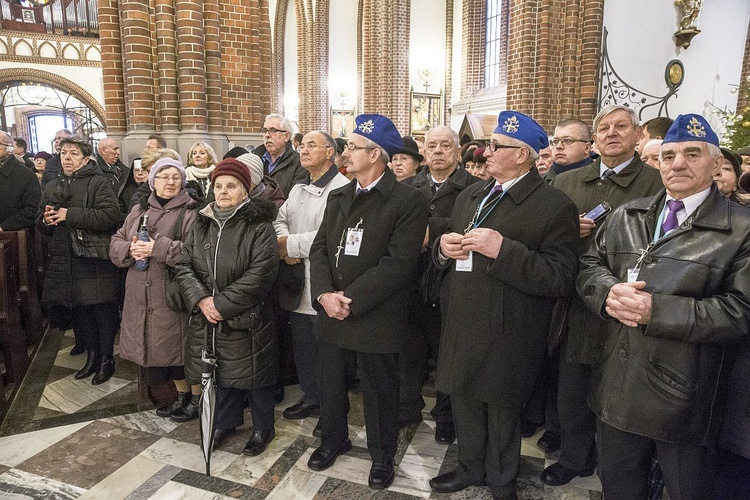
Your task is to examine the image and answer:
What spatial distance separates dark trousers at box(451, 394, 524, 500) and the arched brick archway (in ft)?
64.3

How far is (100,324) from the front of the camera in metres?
3.98

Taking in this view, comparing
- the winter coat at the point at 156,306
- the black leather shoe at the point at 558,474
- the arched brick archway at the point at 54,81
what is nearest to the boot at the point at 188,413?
the winter coat at the point at 156,306

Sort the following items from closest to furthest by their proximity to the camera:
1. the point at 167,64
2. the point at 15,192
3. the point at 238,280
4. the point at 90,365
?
the point at 238,280
the point at 90,365
the point at 15,192
the point at 167,64

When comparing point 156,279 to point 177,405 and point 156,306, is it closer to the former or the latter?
point 156,306

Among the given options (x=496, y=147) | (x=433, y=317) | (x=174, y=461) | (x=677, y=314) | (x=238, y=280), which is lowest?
(x=174, y=461)

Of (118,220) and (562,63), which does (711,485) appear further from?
(562,63)

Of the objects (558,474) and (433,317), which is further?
(433,317)

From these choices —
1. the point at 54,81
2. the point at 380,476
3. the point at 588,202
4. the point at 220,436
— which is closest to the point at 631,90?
the point at 588,202

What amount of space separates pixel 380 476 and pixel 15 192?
164 inches

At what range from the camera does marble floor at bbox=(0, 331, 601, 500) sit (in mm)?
2684

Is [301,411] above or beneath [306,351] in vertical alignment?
beneath

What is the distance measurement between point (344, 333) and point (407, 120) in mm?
12746

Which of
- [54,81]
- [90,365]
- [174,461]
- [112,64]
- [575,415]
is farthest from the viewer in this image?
[54,81]

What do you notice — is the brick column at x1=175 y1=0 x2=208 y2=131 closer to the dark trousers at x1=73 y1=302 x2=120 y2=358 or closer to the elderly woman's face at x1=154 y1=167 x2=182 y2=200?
the dark trousers at x1=73 y1=302 x2=120 y2=358
